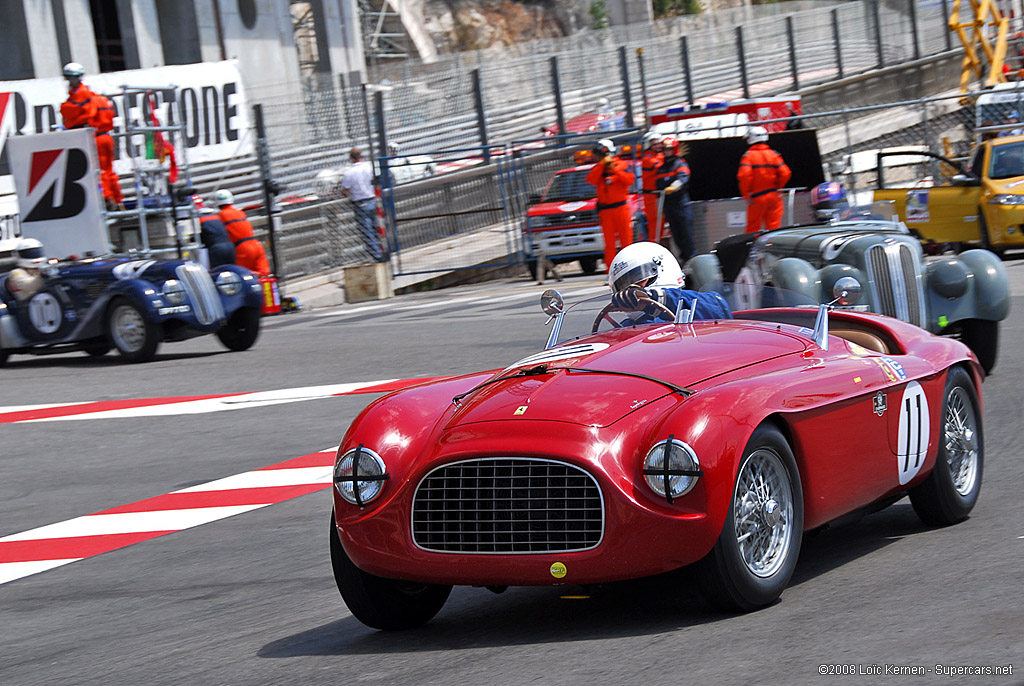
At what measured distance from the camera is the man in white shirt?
24.2m

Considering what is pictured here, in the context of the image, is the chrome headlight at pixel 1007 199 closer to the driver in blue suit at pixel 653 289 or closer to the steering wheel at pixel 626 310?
the driver in blue suit at pixel 653 289

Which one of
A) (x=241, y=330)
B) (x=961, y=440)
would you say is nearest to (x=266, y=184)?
(x=241, y=330)

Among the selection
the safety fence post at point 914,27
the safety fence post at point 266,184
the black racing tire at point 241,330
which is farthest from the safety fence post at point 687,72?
the black racing tire at point 241,330

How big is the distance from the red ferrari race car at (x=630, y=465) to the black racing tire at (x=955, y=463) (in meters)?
0.12

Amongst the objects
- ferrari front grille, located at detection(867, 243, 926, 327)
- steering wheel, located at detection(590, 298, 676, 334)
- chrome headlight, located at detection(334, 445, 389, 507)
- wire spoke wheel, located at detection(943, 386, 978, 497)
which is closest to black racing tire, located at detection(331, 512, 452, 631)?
chrome headlight, located at detection(334, 445, 389, 507)

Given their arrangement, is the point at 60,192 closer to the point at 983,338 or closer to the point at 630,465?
the point at 983,338

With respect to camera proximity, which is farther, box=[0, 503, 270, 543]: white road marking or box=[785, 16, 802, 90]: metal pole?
box=[785, 16, 802, 90]: metal pole

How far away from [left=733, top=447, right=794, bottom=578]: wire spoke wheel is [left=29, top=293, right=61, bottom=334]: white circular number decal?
12069 mm

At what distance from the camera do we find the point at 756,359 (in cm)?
534

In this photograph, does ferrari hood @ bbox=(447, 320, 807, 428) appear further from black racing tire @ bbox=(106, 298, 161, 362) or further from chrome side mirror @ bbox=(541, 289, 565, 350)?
black racing tire @ bbox=(106, 298, 161, 362)

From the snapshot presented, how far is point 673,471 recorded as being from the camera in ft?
14.9

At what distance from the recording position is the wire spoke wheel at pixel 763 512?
4.73 m

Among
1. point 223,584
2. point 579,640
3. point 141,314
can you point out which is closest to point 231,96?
point 141,314

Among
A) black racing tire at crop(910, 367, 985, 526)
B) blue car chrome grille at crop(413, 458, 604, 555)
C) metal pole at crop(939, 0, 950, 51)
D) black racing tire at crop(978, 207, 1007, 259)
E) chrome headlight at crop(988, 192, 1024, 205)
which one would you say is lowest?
black racing tire at crop(978, 207, 1007, 259)
